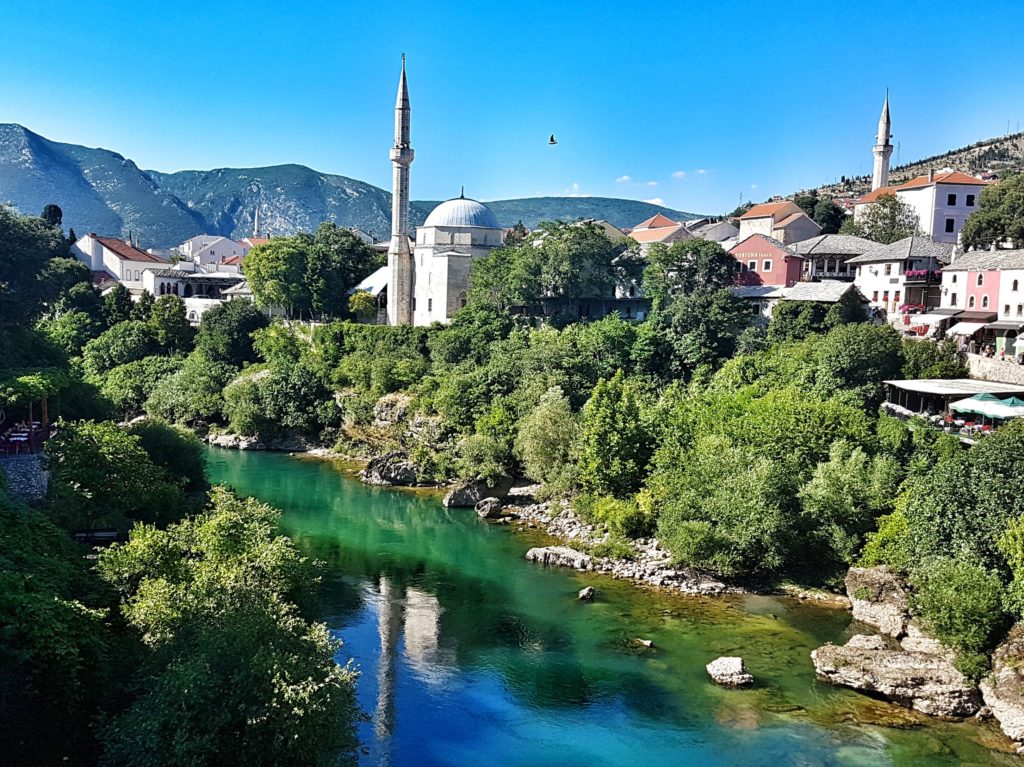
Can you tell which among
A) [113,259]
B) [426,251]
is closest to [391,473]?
[426,251]

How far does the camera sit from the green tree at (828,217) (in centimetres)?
5297

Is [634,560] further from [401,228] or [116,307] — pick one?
[116,307]

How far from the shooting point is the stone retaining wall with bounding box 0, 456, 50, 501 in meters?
18.9

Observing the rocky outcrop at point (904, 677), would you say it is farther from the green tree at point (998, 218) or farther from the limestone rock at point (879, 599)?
the green tree at point (998, 218)

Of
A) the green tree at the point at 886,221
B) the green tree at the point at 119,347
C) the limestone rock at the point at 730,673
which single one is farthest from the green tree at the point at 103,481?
the green tree at the point at 886,221

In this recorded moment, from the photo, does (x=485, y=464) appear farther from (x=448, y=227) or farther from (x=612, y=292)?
(x=448, y=227)

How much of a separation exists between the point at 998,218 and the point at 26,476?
125 feet

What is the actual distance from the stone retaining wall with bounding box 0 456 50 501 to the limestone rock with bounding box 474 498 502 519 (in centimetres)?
1348

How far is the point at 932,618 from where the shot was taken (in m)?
17.2

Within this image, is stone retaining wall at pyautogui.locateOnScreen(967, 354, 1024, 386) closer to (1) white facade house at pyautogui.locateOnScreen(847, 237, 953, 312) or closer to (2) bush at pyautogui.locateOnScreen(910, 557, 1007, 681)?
(1) white facade house at pyautogui.locateOnScreen(847, 237, 953, 312)

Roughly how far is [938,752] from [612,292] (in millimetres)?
30427

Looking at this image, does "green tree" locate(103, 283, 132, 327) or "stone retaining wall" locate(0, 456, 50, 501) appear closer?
"stone retaining wall" locate(0, 456, 50, 501)

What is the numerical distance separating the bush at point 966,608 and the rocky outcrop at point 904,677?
1.42 ft

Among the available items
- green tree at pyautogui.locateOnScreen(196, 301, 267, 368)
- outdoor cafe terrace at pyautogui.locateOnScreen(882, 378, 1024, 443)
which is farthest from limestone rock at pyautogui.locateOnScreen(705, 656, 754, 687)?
green tree at pyautogui.locateOnScreen(196, 301, 267, 368)
